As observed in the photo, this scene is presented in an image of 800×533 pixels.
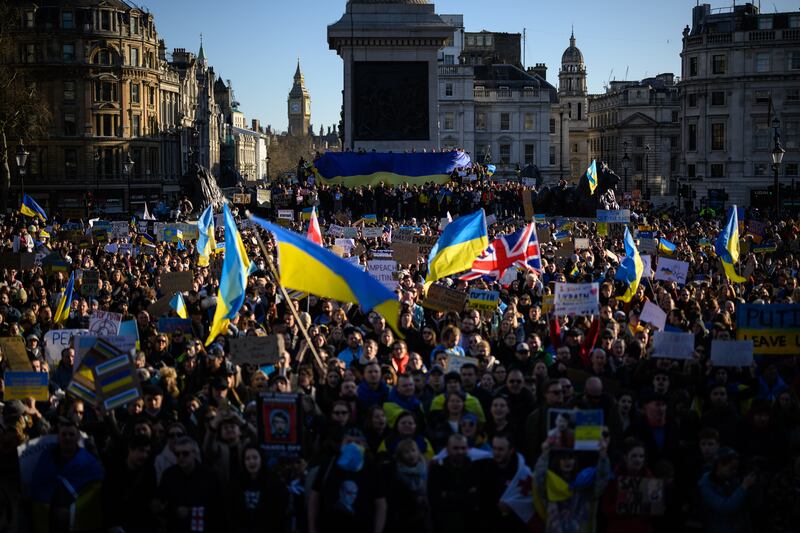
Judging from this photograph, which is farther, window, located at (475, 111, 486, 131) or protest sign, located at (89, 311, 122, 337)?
window, located at (475, 111, 486, 131)

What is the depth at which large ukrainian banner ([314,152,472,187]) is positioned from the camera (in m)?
45.7

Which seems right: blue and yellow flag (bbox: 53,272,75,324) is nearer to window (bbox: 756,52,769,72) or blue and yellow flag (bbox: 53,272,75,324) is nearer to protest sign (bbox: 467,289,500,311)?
protest sign (bbox: 467,289,500,311)

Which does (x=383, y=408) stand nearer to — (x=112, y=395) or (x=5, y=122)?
(x=112, y=395)

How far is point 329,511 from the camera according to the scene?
27.3 feet

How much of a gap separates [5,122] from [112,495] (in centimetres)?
5155

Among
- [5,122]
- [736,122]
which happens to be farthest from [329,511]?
[736,122]

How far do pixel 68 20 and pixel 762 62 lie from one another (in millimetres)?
42951

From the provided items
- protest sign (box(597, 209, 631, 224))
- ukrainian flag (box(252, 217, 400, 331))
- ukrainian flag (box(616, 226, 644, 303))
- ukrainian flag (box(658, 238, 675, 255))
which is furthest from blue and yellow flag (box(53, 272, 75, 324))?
protest sign (box(597, 209, 631, 224))

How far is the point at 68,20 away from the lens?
74.6 m

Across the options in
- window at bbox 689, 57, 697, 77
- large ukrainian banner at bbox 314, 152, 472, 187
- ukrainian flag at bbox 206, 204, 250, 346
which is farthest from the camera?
window at bbox 689, 57, 697, 77

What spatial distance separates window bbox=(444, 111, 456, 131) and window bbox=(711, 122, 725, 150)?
108 ft

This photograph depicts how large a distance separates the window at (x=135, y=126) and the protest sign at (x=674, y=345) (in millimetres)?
69512

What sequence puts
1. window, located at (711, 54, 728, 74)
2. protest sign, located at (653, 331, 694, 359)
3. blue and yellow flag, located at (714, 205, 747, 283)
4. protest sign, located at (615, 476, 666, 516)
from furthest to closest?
1. window, located at (711, 54, 728, 74)
2. blue and yellow flag, located at (714, 205, 747, 283)
3. protest sign, located at (653, 331, 694, 359)
4. protest sign, located at (615, 476, 666, 516)

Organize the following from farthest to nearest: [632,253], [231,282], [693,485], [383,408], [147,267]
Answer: [147,267]
[632,253]
[231,282]
[383,408]
[693,485]
